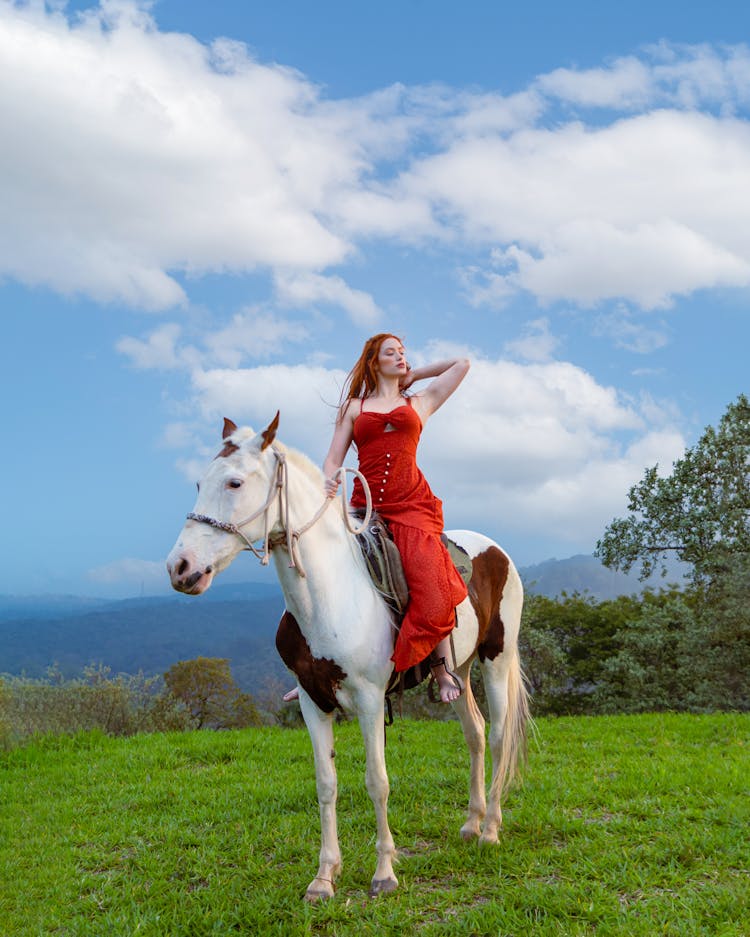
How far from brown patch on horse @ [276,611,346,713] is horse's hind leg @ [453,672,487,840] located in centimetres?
157

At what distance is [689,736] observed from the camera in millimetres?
9719

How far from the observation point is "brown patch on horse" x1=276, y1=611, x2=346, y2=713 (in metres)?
4.50

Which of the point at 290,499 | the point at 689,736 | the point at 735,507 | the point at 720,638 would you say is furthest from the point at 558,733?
the point at 735,507

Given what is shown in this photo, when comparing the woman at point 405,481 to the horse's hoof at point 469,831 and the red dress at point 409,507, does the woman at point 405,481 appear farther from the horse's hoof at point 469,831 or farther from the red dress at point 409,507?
the horse's hoof at point 469,831

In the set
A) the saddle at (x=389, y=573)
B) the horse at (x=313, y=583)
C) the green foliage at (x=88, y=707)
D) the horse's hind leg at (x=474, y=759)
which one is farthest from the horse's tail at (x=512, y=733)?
the green foliage at (x=88, y=707)

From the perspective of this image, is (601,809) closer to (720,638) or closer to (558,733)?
(558,733)

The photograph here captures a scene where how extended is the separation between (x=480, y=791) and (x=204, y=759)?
453 cm

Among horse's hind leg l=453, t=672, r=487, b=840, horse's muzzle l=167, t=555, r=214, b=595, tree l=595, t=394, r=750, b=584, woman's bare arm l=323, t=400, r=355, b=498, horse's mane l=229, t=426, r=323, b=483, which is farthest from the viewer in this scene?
tree l=595, t=394, r=750, b=584

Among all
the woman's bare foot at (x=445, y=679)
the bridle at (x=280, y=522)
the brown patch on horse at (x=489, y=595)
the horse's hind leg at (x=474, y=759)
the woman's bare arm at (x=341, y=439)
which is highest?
the woman's bare arm at (x=341, y=439)

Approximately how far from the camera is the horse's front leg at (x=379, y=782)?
4562mm

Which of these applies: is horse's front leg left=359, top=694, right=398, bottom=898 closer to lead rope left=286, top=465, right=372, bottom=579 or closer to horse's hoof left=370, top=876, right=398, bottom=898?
horse's hoof left=370, top=876, right=398, bottom=898

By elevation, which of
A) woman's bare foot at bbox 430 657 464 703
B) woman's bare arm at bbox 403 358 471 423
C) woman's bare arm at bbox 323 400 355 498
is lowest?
woman's bare foot at bbox 430 657 464 703

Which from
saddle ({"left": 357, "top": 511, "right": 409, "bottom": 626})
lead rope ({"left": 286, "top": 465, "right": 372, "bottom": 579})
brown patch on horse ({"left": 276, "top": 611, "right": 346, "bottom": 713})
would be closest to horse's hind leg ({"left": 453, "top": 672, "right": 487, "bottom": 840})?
saddle ({"left": 357, "top": 511, "right": 409, "bottom": 626})

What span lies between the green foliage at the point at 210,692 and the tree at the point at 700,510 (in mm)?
12885
